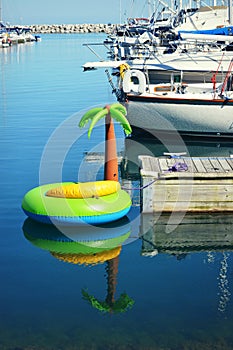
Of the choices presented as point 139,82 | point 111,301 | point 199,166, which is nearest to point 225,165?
point 199,166

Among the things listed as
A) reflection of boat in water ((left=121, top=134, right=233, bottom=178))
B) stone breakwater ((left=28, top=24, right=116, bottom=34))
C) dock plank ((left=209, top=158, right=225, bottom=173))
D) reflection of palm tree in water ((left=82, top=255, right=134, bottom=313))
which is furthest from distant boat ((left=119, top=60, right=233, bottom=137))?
stone breakwater ((left=28, top=24, right=116, bottom=34))

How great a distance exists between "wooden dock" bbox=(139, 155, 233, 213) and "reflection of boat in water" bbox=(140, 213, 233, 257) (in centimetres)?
23

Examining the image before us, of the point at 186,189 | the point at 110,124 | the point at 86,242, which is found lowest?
the point at 86,242

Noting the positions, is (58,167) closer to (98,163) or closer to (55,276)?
(98,163)

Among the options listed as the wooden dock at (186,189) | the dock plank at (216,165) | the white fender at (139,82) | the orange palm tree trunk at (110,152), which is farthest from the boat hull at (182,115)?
the wooden dock at (186,189)

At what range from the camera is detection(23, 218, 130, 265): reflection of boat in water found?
36.9 feet

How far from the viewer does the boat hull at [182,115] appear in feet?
65.9

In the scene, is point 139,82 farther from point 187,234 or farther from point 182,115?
point 187,234

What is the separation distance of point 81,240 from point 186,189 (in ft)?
8.66

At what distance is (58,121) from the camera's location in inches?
1019

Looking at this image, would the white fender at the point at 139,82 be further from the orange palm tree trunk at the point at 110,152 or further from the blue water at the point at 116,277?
the orange palm tree trunk at the point at 110,152

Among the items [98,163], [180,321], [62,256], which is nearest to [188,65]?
[98,163]

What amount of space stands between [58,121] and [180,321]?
18084 millimetres

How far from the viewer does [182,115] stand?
20.4 meters
